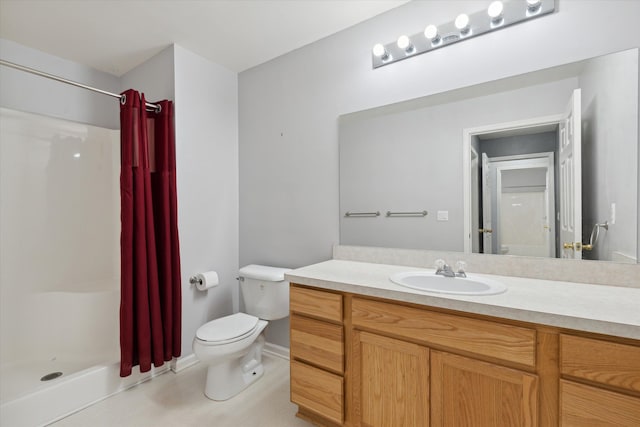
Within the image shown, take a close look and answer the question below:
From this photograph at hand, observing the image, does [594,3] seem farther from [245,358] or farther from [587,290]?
[245,358]

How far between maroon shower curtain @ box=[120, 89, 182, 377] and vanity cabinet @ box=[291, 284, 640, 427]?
1.05 metres

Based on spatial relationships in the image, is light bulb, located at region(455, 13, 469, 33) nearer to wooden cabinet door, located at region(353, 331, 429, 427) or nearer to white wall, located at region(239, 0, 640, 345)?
white wall, located at region(239, 0, 640, 345)

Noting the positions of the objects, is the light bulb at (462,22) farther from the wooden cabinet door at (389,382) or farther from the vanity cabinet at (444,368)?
the wooden cabinet door at (389,382)

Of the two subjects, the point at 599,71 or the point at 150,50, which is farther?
the point at 150,50

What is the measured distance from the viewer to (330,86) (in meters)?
2.12

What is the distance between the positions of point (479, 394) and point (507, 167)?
3.58 ft

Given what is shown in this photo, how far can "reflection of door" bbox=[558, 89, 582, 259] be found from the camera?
53.1 inches

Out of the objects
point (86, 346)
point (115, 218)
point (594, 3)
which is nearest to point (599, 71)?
point (594, 3)

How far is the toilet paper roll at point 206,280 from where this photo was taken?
2.29 m

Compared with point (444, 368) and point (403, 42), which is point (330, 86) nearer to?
point (403, 42)

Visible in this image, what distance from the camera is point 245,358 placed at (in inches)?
83.2

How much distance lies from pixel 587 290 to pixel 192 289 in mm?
2416

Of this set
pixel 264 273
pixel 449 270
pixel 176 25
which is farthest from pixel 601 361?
pixel 176 25

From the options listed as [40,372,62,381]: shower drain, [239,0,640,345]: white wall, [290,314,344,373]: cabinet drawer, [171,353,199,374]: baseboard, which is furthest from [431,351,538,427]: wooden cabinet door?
[40,372,62,381]: shower drain
